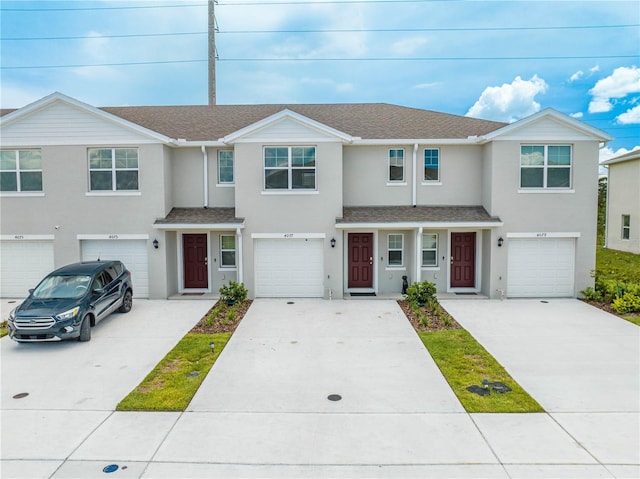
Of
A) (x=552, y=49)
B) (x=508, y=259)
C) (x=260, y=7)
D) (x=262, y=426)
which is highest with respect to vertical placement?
(x=260, y=7)

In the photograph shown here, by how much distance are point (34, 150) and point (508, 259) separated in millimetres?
17139

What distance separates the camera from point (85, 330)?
10.2 metres

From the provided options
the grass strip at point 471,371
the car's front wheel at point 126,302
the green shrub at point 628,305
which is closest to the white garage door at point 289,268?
the car's front wheel at point 126,302

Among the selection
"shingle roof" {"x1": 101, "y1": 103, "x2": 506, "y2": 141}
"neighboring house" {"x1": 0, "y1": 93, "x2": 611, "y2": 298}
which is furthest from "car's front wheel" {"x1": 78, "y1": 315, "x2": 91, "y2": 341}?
"shingle roof" {"x1": 101, "y1": 103, "x2": 506, "y2": 141}

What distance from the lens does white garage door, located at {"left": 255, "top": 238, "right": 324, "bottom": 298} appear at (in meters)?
14.7

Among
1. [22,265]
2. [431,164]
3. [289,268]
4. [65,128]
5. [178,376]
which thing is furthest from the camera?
[431,164]

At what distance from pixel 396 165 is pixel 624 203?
660 inches

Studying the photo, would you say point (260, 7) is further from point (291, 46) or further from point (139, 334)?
point (139, 334)

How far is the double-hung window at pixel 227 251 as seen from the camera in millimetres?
15438

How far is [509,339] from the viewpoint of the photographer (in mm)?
10305

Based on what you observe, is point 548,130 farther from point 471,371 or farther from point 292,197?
point 471,371

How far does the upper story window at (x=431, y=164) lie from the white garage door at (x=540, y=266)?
11.8ft

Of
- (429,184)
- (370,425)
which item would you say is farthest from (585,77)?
(370,425)

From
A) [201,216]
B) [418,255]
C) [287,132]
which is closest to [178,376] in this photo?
[201,216]
